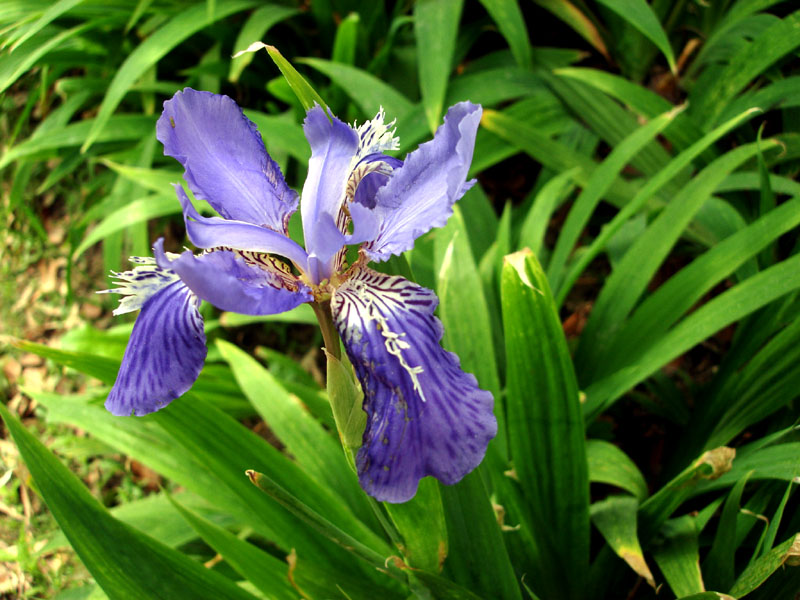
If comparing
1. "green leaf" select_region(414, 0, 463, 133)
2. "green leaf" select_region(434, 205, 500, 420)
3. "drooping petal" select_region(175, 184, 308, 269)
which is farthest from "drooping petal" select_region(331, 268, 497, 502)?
"green leaf" select_region(414, 0, 463, 133)

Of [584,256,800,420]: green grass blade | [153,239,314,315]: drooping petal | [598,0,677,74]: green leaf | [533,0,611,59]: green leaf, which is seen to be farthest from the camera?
[533,0,611,59]: green leaf

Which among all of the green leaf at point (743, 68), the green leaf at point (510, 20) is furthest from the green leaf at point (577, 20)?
the green leaf at point (743, 68)

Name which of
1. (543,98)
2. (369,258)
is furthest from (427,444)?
(543,98)

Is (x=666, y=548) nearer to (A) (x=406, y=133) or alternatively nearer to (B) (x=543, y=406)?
(B) (x=543, y=406)

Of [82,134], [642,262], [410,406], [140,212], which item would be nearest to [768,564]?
[410,406]

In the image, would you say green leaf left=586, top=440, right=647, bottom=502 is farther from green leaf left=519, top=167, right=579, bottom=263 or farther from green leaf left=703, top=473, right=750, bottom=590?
green leaf left=519, top=167, right=579, bottom=263

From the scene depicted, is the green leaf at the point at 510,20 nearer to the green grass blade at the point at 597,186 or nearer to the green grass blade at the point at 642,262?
the green grass blade at the point at 597,186
